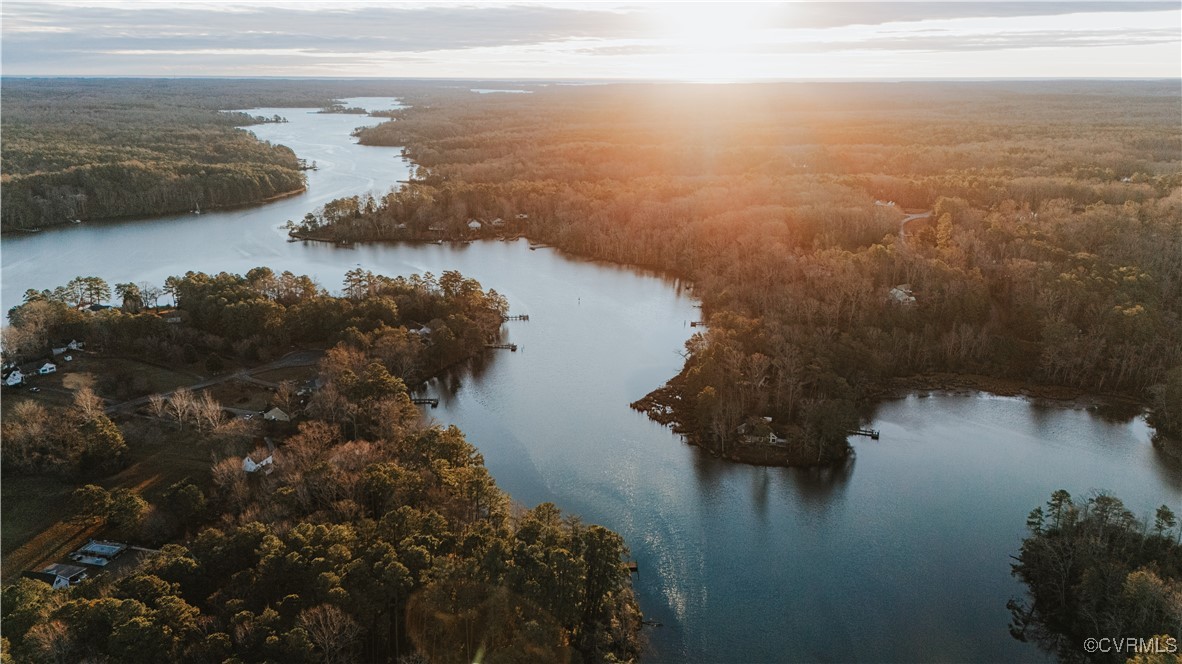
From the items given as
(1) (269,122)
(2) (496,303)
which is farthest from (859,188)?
(1) (269,122)

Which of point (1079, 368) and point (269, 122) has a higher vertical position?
point (269, 122)

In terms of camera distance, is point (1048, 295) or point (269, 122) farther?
point (269, 122)

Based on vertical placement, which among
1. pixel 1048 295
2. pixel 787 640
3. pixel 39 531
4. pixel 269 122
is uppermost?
pixel 269 122

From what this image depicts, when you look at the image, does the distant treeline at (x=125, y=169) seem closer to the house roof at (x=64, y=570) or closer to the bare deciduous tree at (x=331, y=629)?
the house roof at (x=64, y=570)

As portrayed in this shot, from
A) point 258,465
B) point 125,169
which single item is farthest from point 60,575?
point 125,169

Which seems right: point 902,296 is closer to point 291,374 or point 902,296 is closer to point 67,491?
point 291,374

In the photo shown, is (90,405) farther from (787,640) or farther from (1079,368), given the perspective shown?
(1079,368)

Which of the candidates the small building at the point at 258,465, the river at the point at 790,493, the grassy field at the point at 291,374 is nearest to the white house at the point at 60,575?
the small building at the point at 258,465

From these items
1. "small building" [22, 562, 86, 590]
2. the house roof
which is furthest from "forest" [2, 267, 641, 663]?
the house roof

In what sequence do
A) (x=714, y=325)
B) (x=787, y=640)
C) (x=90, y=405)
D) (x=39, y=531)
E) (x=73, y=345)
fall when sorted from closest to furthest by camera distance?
(x=787, y=640), (x=39, y=531), (x=90, y=405), (x=73, y=345), (x=714, y=325)
